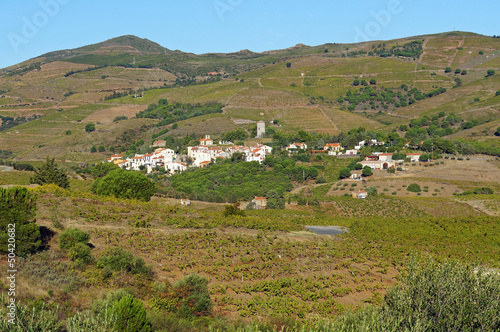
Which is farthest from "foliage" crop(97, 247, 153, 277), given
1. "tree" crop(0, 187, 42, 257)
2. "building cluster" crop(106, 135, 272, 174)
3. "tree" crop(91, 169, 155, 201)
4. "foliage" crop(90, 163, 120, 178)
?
"building cluster" crop(106, 135, 272, 174)

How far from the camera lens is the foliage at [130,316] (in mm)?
13023

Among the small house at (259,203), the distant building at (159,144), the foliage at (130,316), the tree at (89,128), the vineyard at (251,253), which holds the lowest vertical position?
the small house at (259,203)

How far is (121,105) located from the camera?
16325 centimetres

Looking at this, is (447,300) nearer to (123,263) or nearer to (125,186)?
(123,263)

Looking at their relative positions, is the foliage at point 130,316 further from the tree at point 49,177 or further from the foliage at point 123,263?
the tree at point 49,177

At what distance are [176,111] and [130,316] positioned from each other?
132m

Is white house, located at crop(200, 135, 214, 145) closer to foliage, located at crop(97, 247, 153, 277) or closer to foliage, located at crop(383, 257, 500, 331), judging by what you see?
foliage, located at crop(97, 247, 153, 277)

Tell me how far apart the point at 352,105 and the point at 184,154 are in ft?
250

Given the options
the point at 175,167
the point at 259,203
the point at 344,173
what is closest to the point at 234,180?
the point at 259,203

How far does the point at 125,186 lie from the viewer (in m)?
41.7

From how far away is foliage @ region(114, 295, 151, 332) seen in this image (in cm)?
1302

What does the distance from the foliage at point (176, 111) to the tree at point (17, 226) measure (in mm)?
113580

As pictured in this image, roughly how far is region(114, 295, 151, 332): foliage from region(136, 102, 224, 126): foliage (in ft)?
Answer: 397

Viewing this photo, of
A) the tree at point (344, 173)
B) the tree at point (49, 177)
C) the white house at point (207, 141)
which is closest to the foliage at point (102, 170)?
the white house at point (207, 141)
